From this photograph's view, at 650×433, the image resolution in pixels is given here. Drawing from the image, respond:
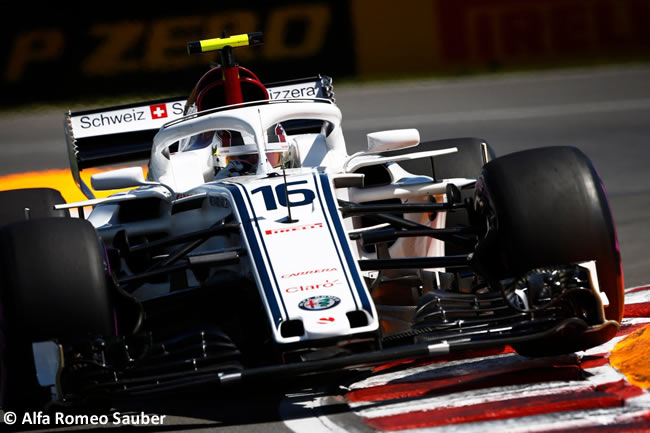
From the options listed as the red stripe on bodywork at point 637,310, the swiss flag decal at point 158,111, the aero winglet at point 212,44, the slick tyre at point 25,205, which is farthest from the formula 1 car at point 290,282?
the swiss flag decal at point 158,111

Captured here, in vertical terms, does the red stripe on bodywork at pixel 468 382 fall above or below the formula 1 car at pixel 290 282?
below

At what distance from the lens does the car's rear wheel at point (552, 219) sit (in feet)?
17.5

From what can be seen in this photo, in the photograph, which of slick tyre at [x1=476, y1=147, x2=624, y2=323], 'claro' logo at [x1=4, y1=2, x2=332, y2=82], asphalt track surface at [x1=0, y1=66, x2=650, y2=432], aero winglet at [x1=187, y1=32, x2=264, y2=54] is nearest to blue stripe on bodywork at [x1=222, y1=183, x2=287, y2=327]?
asphalt track surface at [x1=0, y1=66, x2=650, y2=432]

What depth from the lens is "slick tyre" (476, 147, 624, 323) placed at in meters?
5.34

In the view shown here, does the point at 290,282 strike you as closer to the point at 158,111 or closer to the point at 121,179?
the point at 121,179

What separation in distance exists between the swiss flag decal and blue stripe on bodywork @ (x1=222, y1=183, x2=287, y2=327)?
3.37 meters

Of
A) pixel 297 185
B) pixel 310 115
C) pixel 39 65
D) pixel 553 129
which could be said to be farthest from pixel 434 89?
pixel 297 185

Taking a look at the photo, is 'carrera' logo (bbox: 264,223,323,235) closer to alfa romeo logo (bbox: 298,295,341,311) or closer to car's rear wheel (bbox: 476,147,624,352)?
alfa romeo logo (bbox: 298,295,341,311)

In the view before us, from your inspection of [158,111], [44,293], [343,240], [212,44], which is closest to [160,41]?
[158,111]

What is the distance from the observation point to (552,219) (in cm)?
536

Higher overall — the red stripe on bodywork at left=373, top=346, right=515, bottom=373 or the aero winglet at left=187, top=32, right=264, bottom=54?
the aero winglet at left=187, top=32, right=264, bottom=54

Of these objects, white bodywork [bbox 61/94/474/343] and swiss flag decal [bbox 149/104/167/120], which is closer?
white bodywork [bbox 61/94/474/343]

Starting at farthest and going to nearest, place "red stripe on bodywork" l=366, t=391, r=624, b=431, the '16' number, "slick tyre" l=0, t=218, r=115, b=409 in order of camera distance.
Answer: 1. the '16' number
2. "slick tyre" l=0, t=218, r=115, b=409
3. "red stripe on bodywork" l=366, t=391, r=624, b=431

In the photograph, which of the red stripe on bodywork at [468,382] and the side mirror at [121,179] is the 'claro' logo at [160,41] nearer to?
the side mirror at [121,179]
